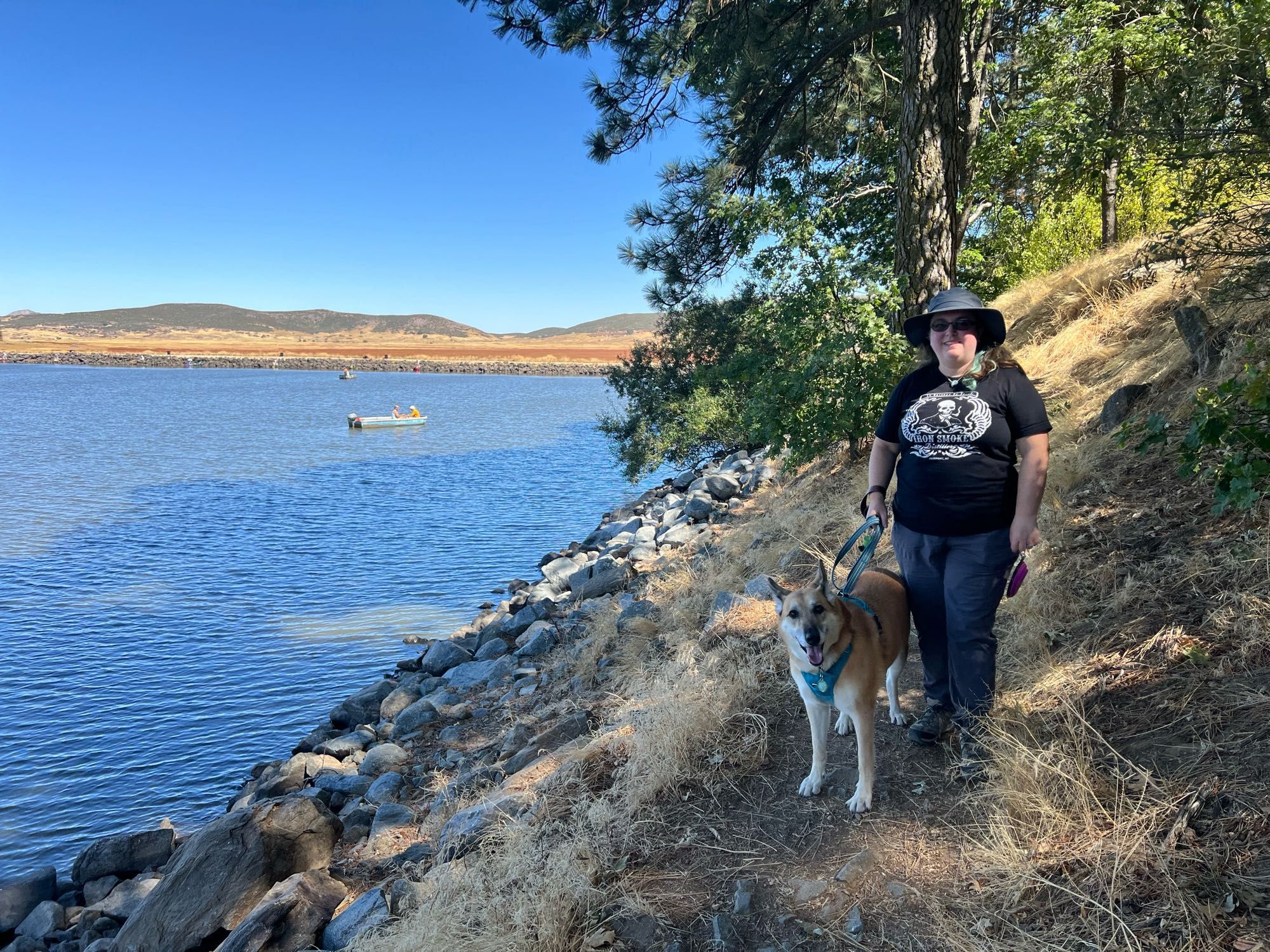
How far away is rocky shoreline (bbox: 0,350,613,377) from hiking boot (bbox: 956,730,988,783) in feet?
399

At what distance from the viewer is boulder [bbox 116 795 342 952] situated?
5.68 meters

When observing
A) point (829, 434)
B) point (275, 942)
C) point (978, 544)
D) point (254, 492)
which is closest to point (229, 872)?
point (275, 942)

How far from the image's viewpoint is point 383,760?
832 cm

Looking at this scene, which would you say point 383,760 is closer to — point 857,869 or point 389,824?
point 389,824

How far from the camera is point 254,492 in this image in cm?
2552

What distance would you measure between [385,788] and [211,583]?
10.4 metres

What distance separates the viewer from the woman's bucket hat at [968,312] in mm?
3855

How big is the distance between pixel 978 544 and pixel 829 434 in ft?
17.8

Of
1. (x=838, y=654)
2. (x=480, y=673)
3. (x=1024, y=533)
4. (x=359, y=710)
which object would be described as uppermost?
(x=1024, y=533)

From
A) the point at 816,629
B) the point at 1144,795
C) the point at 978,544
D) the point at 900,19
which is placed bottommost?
the point at 1144,795

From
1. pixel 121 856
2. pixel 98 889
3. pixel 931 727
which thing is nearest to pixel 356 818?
pixel 121 856

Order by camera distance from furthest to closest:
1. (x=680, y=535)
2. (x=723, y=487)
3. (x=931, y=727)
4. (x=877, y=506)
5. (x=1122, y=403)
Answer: (x=723, y=487), (x=680, y=535), (x=1122, y=403), (x=931, y=727), (x=877, y=506)

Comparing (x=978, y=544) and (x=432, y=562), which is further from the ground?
(x=978, y=544)

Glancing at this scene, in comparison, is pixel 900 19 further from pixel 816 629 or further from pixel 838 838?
pixel 838 838
